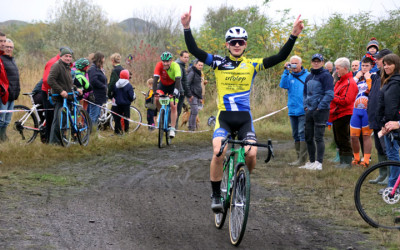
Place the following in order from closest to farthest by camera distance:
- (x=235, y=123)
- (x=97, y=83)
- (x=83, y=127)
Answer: (x=235, y=123)
(x=83, y=127)
(x=97, y=83)

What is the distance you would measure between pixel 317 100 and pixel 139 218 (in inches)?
196

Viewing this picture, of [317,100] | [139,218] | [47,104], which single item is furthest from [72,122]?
[139,218]

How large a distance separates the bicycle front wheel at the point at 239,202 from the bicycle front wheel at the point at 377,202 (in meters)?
1.64

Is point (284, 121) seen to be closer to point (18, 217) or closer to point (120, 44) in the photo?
point (18, 217)

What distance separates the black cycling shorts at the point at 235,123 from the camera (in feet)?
20.3

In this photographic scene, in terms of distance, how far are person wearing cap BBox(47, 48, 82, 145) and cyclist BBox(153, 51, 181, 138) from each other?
2.37m

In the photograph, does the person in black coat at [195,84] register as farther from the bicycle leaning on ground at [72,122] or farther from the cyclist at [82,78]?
the bicycle leaning on ground at [72,122]

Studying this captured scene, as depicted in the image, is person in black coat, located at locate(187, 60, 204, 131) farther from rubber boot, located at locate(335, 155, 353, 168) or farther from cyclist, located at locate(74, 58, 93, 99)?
rubber boot, located at locate(335, 155, 353, 168)

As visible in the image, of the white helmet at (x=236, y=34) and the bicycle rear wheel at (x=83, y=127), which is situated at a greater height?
the white helmet at (x=236, y=34)

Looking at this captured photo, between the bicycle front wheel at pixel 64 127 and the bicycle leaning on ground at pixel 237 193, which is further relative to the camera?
the bicycle front wheel at pixel 64 127

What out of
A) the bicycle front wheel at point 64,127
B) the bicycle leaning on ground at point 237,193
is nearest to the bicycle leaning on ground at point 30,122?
the bicycle front wheel at point 64,127

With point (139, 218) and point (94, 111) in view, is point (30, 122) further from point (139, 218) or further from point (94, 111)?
point (139, 218)

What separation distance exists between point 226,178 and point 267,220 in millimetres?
794

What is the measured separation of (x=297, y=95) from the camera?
11141mm
